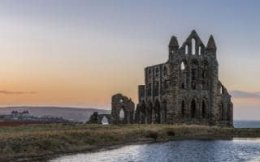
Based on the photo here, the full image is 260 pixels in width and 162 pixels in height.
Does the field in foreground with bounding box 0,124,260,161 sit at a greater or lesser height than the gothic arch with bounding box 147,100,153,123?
lesser

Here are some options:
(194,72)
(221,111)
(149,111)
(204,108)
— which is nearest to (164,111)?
(149,111)

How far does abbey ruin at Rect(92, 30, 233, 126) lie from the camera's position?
10875cm

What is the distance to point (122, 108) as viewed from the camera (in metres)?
112

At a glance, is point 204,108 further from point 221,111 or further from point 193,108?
point 221,111

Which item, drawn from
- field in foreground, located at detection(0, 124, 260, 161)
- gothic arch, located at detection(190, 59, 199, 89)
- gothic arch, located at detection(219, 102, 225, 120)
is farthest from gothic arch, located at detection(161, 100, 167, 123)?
field in foreground, located at detection(0, 124, 260, 161)

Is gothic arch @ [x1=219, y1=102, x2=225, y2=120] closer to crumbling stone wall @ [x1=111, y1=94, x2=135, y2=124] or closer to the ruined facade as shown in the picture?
the ruined facade

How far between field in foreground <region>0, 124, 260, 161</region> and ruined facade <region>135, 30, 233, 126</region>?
57.6ft

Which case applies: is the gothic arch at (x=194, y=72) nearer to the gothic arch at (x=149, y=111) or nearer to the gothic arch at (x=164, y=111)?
the gothic arch at (x=164, y=111)

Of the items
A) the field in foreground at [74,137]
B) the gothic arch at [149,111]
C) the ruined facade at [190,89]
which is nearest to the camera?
the field in foreground at [74,137]

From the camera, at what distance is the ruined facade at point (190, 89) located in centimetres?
10869

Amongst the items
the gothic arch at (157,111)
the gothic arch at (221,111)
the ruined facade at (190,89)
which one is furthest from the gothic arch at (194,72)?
the gothic arch at (157,111)

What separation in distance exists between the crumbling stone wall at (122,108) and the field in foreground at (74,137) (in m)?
24.7

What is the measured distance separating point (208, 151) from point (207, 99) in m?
57.1

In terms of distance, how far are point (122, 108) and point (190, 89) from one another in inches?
555
